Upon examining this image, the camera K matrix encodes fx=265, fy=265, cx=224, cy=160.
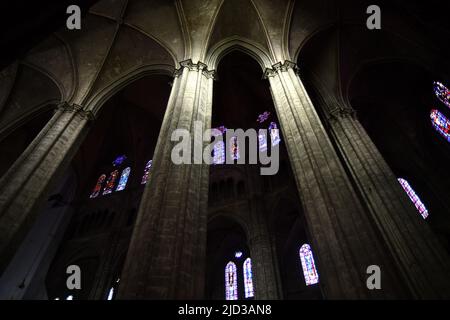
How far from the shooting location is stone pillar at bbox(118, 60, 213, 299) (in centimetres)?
368

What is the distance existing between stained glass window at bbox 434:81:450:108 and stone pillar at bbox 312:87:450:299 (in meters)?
5.15

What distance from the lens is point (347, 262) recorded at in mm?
4129

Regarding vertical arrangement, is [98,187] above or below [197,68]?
above

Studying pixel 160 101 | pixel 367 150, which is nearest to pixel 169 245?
pixel 367 150

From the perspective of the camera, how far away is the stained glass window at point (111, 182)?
17547 mm

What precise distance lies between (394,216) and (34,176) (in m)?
9.50

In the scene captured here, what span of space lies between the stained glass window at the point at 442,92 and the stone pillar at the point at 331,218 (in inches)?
340

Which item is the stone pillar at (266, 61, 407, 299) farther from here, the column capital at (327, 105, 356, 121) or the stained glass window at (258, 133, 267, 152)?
the stained glass window at (258, 133, 267, 152)

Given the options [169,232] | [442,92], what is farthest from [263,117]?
[169,232]

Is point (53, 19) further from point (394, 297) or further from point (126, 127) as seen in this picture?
point (126, 127)

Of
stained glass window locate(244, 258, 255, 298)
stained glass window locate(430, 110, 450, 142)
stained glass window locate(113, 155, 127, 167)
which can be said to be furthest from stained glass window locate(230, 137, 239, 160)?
stained glass window locate(430, 110, 450, 142)

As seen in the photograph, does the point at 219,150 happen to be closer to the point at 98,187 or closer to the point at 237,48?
the point at 237,48

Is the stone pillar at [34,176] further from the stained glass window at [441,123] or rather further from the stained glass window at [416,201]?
the stained glass window at [441,123]

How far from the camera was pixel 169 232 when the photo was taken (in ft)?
→ 14.1
